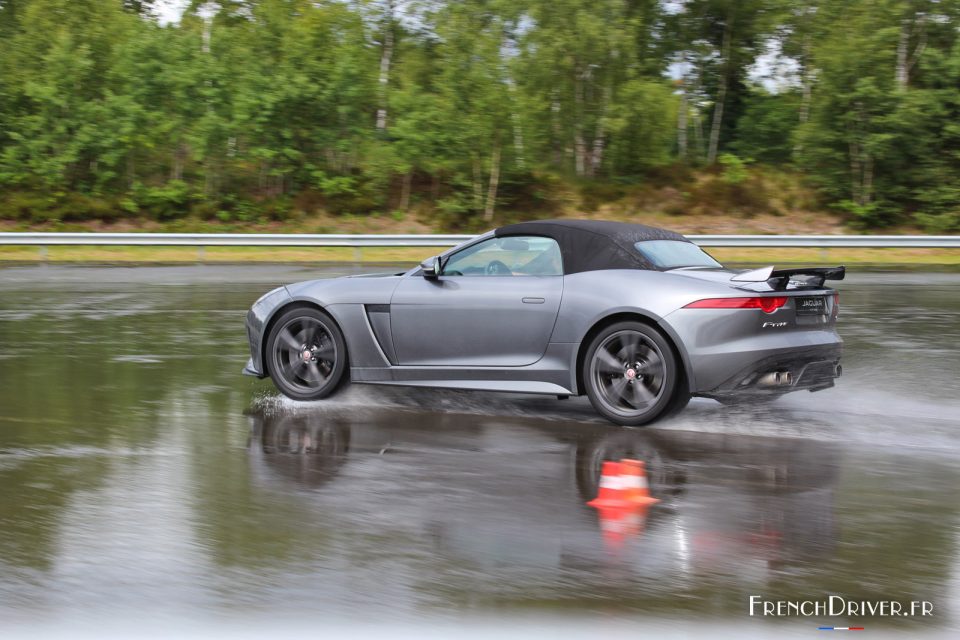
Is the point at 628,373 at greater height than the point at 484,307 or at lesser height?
lesser

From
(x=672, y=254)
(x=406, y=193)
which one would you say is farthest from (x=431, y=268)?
(x=406, y=193)

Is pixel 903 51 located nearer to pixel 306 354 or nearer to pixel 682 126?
pixel 682 126

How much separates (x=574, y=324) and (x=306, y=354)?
225 centimetres

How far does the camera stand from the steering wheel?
8.52 m

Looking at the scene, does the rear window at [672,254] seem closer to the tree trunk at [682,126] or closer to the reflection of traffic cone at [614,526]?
the reflection of traffic cone at [614,526]

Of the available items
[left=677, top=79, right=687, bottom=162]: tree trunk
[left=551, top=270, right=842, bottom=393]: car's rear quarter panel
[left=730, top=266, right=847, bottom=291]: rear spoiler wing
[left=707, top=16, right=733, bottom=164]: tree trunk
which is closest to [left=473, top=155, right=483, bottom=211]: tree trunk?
[left=677, top=79, right=687, bottom=162]: tree trunk

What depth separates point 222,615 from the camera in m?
4.18

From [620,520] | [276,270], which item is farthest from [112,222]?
[620,520]

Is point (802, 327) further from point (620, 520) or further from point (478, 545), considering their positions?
point (478, 545)

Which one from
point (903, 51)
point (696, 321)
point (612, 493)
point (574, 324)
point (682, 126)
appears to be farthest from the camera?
point (682, 126)

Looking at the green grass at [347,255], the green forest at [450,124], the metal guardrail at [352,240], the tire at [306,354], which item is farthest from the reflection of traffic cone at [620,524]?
the green forest at [450,124]

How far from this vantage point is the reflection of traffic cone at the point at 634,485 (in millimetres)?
5855

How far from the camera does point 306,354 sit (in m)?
9.13

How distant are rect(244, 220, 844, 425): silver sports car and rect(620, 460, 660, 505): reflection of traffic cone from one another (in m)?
1.57
